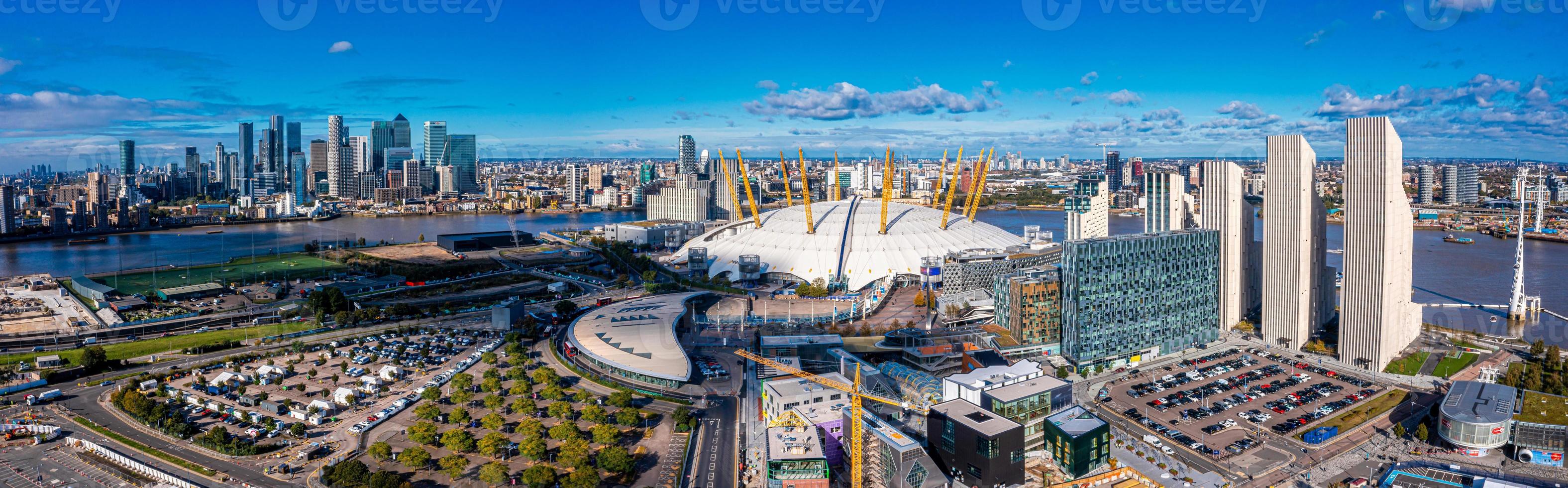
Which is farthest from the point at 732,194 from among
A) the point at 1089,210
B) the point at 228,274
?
the point at 228,274

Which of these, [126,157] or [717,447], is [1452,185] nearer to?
[717,447]

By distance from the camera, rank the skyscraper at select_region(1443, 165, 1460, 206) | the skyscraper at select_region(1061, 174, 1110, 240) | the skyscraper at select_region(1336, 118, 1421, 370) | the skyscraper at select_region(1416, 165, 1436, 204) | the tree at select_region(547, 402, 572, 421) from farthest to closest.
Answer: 1. the skyscraper at select_region(1416, 165, 1436, 204)
2. the skyscraper at select_region(1443, 165, 1460, 206)
3. the skyscraper at select_region(1061, 174, 1110, 240)
4. the skyscraper at select_region(1336, 118, 1421, 370)
5. the tree at select_region(547, 402, 572, 421)

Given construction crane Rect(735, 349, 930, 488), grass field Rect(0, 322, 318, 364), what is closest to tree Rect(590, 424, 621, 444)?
construction crane Rect(735, 349, 930, 488)

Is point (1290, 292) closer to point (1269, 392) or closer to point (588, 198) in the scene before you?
point (1269, 392)

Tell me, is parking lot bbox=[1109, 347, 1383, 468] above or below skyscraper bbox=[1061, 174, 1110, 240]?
below

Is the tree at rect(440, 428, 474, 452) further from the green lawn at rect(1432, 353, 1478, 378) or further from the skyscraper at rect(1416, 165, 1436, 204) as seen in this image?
the skyscraper at rect(1416, 165, 1436, 204)

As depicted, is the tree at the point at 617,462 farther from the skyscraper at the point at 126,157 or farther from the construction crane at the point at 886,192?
the skyscraper at the point at 126,157
